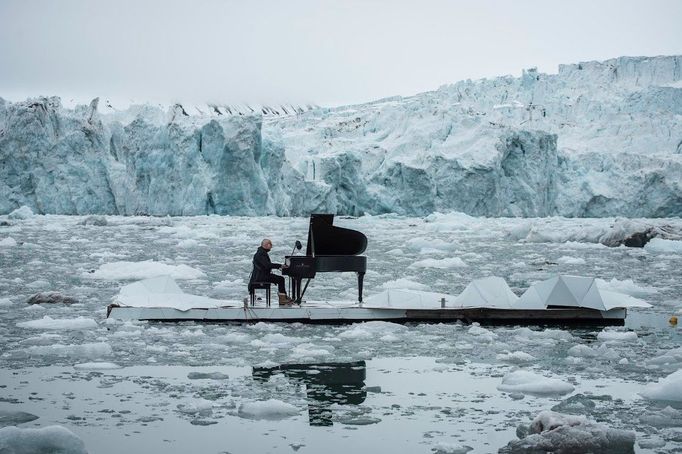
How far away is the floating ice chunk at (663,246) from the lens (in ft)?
89.4

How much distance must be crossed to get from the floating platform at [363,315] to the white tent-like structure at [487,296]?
0.38 meters

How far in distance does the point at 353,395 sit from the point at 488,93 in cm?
9439

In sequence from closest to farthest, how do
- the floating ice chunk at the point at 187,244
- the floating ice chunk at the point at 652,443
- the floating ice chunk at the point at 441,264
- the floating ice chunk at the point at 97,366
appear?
the floating ice chunk at the point at 652,443
the floating ice chunk at the point at 97,366
the floating ice chunk at the point at 441,264
the floating ice chunk at the point at 187,244

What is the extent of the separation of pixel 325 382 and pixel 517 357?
8.02 feet

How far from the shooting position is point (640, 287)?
15297 mm

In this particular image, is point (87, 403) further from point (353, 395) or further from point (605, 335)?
point (605, 335)

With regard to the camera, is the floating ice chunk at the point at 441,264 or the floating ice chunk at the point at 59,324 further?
the floating ice chunk at the point at 441,264

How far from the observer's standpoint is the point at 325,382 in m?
7.24

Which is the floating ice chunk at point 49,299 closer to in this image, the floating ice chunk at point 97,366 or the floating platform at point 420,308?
the floating platform at point 420,308

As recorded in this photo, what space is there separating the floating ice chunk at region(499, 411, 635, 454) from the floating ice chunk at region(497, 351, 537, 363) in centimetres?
313

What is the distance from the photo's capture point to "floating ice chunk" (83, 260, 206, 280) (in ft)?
56.4

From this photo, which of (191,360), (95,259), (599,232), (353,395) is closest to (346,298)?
(191,360)

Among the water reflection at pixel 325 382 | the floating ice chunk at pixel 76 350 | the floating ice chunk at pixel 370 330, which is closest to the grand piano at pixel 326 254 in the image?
the floating ice chunk at pixel 370 330

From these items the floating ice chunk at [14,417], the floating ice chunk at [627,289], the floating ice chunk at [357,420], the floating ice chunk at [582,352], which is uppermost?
the floating ice chunk at [14,417]
